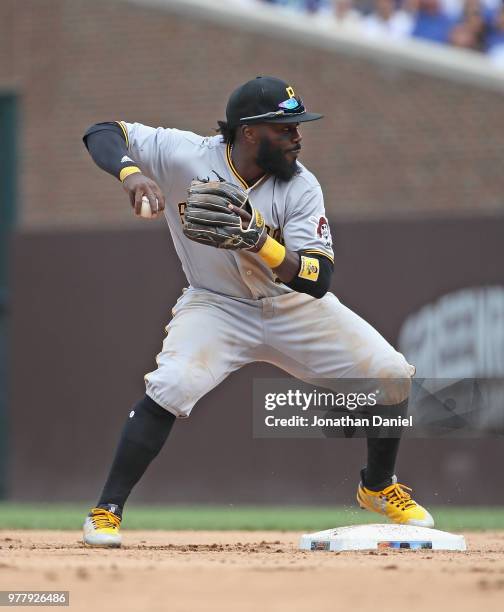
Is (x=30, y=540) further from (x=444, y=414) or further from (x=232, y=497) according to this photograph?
(x=232, y=497)

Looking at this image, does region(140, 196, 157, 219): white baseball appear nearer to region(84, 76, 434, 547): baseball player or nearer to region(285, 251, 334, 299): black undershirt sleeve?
region(84, 76, 434, 547): baseball player

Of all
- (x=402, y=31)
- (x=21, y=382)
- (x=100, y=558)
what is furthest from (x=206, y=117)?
(x=100, y=558)

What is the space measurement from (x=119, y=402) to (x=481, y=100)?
15.8 feet

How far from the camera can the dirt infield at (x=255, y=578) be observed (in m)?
3.75

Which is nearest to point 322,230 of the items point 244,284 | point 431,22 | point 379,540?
point 244,284

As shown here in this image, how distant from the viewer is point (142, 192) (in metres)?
5.50

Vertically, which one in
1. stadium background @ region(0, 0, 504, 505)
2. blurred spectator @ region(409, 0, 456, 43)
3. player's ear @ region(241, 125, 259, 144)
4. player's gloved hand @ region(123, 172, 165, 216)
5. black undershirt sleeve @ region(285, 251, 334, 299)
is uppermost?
blurred spectator @ region(409, 0, 456, 43)

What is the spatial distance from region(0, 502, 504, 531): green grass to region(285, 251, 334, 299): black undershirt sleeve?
2.66 m

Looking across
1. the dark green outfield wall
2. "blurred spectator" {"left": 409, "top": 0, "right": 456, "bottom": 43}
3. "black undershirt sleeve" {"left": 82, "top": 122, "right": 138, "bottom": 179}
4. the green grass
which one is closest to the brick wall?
"blurred spectator" {"left": 409, "top": 0, "right": 456, "bottom": 43}

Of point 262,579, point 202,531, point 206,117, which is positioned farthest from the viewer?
point 206,117

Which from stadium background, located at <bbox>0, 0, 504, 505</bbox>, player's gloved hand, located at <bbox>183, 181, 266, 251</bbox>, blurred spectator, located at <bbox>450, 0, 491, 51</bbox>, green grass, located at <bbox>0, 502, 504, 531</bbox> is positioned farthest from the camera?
blurred spectator, located at <bbox>450, 0, 491, 51</bbox>

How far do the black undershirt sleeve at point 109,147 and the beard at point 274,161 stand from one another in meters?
0.58

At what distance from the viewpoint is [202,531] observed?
312 inches

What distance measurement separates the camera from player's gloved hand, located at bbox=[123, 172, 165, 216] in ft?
17.9
